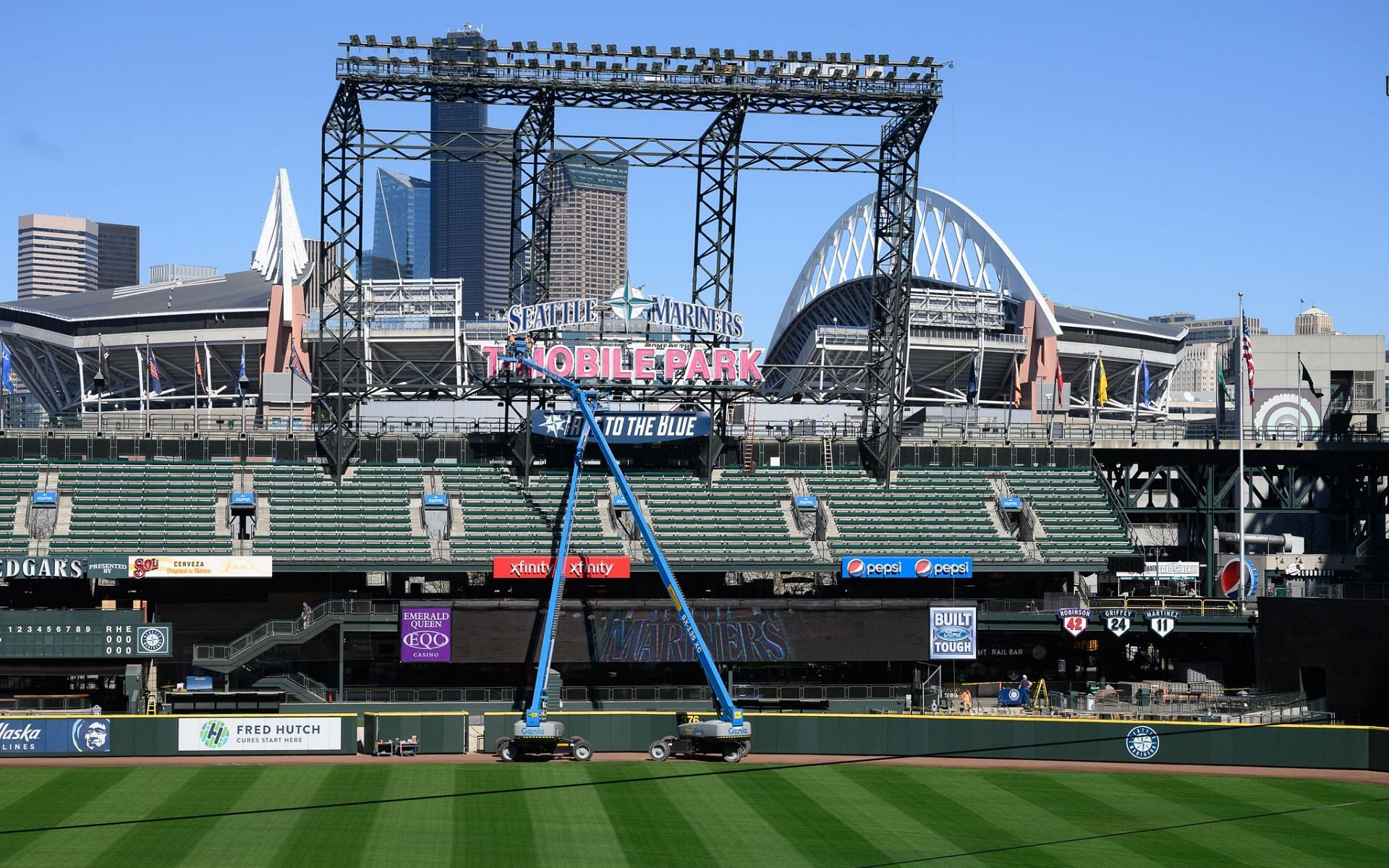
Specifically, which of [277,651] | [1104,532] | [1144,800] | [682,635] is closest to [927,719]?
[1144,800]

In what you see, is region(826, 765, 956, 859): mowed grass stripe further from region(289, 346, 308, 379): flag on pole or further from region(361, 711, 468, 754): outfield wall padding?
region(289, 346, 308, 379): flag on pole

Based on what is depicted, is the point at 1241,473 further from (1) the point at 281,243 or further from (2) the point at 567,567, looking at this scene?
(1) the point at 281,243

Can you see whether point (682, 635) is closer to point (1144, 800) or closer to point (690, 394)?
point (690, 394)

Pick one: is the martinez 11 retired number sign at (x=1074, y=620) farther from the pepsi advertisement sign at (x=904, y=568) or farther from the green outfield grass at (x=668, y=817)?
the green outfield grass at (x=668, y=817)

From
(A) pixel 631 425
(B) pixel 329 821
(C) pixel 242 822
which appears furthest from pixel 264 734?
(A) pixel 631 425

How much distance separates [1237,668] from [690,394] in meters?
25.9

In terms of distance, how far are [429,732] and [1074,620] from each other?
2636 cm

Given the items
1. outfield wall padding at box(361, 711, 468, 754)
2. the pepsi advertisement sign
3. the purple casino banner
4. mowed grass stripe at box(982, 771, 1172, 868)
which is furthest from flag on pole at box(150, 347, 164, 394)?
mowed grass stripe at box(982, 771, 1172, 868)

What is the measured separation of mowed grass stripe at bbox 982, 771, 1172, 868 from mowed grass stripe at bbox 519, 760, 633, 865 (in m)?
11.2

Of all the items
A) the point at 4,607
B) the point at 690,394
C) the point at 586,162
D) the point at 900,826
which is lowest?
the point at 900,826

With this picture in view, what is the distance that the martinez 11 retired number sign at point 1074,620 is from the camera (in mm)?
63688

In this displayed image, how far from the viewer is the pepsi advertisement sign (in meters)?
64.9

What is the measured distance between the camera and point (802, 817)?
141 ft

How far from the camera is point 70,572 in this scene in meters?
59.6
